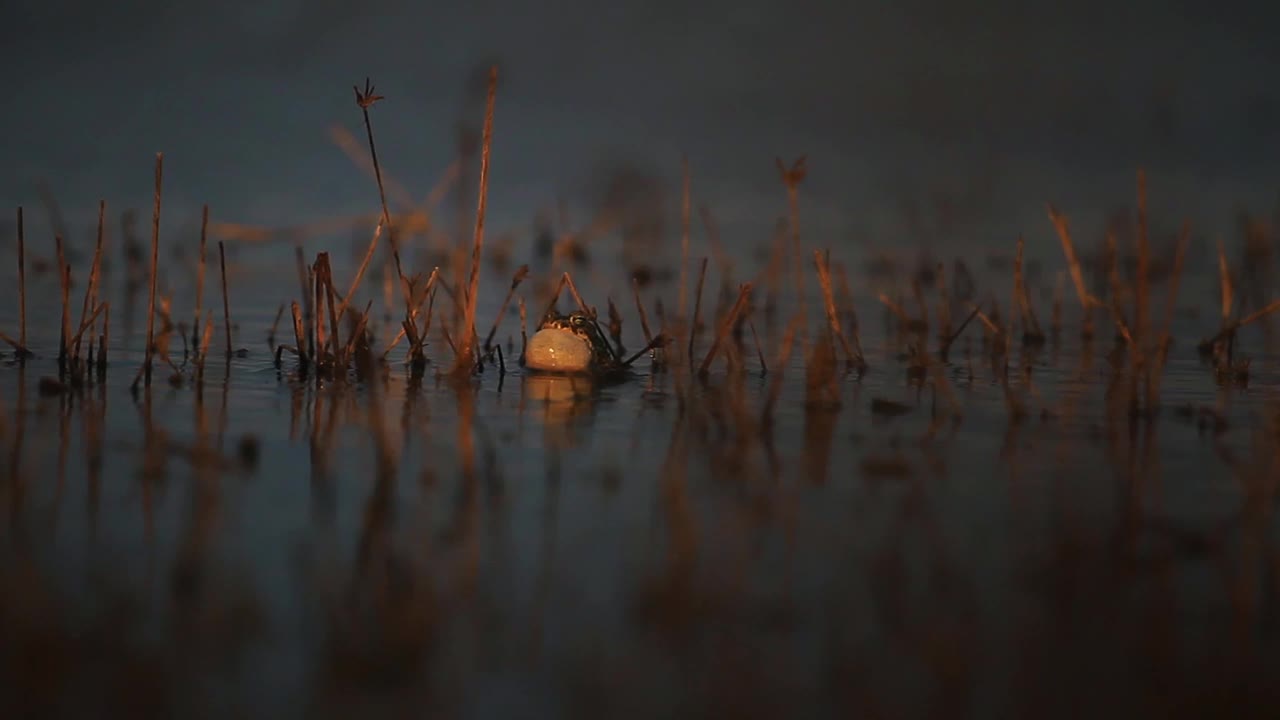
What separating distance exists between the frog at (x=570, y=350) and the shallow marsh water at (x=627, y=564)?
152 cm

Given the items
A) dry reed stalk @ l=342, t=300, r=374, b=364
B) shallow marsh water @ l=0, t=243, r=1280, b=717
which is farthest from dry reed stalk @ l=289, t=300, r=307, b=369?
shallow marsh water @ l=0, t=243, r=1280, b=717

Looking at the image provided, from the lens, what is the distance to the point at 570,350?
272 inches

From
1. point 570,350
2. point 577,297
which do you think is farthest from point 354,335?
point 577,297

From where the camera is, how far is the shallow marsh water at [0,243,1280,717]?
2314 mm

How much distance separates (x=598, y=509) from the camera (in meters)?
3.63

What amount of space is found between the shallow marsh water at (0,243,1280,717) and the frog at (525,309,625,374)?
1518mm

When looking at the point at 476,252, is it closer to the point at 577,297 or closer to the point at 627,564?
the point at 577,297

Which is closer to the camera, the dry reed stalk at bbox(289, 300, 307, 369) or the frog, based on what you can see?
the dry reed stalk at bbox(289, 300, 307, 369)

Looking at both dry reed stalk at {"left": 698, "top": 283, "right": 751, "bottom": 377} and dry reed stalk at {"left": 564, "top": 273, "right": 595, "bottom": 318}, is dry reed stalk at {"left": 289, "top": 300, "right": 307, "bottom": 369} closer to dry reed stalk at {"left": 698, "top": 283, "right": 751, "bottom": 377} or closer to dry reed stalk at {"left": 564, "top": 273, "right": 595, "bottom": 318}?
dry reed stalk at {"left": 564, "top": 273, "right": 595, "bottom": 318}

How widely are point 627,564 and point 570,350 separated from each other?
390cm

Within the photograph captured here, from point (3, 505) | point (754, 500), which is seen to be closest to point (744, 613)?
point (754, 500)

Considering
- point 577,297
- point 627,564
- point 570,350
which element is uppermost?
point 577,297

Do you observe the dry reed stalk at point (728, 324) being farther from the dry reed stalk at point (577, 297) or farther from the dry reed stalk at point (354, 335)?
the dry reed stalk at point (354, 335)

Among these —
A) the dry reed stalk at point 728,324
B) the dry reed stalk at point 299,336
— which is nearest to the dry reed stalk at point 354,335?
the dry reed stalk at point 299,336
